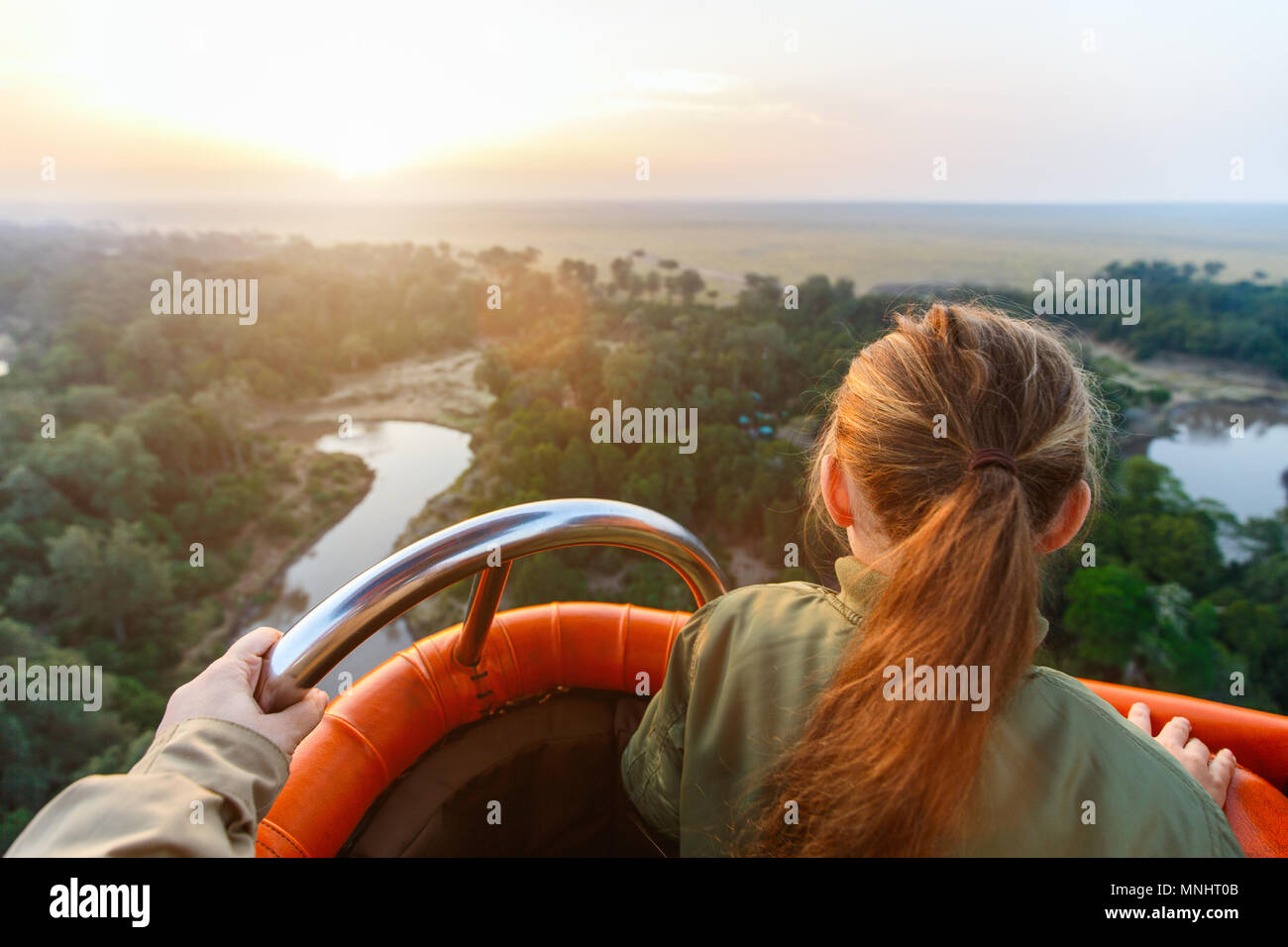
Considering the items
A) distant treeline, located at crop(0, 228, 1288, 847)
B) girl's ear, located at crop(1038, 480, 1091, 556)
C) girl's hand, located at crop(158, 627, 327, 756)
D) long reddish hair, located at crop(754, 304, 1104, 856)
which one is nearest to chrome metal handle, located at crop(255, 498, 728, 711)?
girl's hand, located at crop(158, 627, 327, 756)

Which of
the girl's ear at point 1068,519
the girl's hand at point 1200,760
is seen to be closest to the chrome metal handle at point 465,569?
the girl's ear at point 1068,519

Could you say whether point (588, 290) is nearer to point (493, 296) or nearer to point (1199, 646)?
point (493, 296)

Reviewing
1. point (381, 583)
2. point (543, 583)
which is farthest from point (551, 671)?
point (543, 583)

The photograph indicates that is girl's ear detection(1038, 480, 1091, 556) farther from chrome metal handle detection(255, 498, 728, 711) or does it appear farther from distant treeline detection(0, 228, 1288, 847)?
distant treeline detection(0, 228, 1288, 847)

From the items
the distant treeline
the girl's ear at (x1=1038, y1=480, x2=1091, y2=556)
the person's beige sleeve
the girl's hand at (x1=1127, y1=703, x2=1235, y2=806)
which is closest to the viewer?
the person's beige sleeve

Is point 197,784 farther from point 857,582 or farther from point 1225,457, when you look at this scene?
point 1225,457

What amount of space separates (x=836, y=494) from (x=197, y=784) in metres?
0.55

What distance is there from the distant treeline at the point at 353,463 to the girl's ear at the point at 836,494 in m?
4.34

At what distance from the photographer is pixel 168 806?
355 mm

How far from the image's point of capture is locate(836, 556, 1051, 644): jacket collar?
0.60 meters

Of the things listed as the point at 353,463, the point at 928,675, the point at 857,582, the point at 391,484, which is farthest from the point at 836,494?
the point at 353,463

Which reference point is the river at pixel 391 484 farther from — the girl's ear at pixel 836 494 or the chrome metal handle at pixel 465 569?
the girl's ear at pixel 836 494

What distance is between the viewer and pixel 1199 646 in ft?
31.6

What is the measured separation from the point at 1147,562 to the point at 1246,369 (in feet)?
12.2
